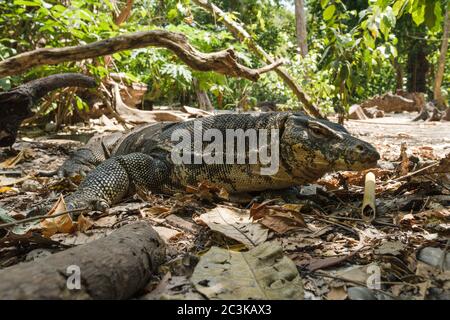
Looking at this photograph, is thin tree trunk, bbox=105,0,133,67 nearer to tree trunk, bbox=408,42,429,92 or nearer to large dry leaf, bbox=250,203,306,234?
large dry leaf, bbox=250,203,306,234

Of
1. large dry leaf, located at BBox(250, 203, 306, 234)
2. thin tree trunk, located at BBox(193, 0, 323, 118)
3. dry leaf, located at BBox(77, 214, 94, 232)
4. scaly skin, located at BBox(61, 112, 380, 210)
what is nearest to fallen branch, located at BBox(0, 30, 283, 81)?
scaly skin, located at BBox(61, 112, 380, 210)

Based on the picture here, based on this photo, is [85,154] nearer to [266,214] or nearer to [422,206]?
[266,214]

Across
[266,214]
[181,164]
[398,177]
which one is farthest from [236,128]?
[398,177]

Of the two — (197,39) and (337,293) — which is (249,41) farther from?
(337,293)

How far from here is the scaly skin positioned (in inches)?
108

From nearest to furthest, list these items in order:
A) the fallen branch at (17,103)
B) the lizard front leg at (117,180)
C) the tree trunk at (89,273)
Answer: the tree trunk at (89,273)
the lizard front leg at (117,180)
the fallen branch at (17,103)

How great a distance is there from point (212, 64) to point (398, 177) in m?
2.04

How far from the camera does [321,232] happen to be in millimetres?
2281

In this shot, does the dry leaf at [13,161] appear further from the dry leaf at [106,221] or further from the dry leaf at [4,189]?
the dry leaf at [106,221]

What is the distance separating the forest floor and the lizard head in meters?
0.30

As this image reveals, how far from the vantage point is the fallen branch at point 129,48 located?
3.56m

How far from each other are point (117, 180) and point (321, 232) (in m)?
1.61

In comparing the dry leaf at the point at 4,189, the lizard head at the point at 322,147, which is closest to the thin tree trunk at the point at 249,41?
the lizard head at the point at 322,147

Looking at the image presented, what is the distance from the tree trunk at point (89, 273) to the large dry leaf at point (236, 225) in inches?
22.2
